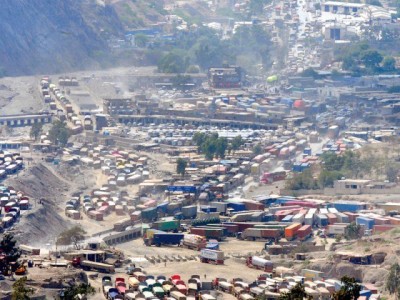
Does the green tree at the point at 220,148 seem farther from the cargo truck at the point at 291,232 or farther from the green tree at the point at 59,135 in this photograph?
the cargo truck at the point at 291,232

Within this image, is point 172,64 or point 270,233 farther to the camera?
point 172,64

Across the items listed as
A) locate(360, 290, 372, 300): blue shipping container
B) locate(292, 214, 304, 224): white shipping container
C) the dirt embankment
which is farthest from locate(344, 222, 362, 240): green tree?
the dirt embankment

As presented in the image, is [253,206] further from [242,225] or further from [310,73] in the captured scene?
[310,73]

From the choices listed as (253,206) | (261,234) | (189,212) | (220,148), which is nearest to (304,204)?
(253,206)

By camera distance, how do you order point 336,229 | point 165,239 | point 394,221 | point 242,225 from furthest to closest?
point 242,225
point 394,221
point 336,229
point 165,239

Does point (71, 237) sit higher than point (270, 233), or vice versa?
point (71, 237)

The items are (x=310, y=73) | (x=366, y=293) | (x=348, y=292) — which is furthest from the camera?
(x=310, y=73)

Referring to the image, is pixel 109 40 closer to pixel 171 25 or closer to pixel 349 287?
pixel 171 25

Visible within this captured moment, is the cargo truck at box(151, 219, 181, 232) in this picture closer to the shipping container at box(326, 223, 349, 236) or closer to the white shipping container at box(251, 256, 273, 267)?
the shipping container at box(326, 223, 349, 236)
